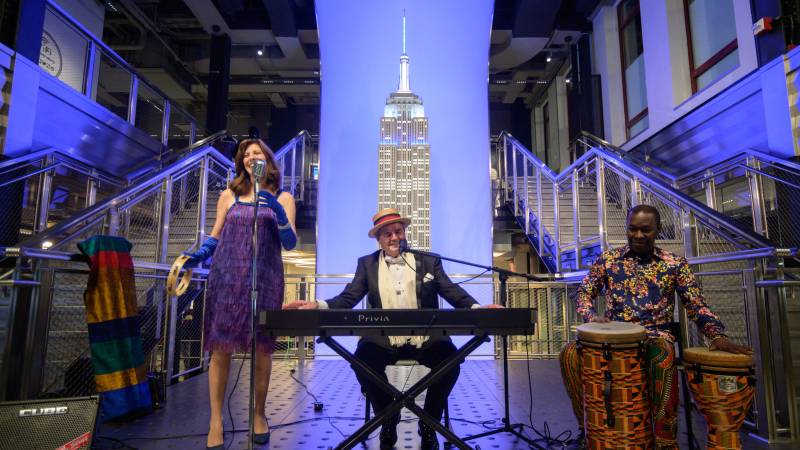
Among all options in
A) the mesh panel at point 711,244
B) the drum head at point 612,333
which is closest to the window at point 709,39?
the mesh panel at point 711,244

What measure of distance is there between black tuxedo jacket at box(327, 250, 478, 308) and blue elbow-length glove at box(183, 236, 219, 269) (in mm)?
696

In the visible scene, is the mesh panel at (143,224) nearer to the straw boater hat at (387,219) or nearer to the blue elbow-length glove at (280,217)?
the blue elbow-length glove at (280,217)

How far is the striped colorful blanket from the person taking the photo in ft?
9.22

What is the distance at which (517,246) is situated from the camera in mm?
13531

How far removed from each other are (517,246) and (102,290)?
1192cm

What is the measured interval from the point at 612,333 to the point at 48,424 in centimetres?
238

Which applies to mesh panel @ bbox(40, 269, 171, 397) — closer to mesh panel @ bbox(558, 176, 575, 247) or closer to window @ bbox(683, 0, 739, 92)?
mesh panel @ bbox(558, 176, 575, 247)

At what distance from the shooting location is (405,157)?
5.22 m

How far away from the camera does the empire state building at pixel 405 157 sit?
16.9 ft

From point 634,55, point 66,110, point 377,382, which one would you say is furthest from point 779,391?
point 634,55

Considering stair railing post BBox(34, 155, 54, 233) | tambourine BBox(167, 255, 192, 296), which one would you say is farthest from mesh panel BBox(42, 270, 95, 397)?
tambourine BBox(167, 255, 192, 296)

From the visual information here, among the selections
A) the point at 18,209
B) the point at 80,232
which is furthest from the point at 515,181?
the point at 18,209

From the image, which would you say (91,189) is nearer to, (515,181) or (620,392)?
(620,392)

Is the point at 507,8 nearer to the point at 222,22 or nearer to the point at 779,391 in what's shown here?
the point at 222,22
